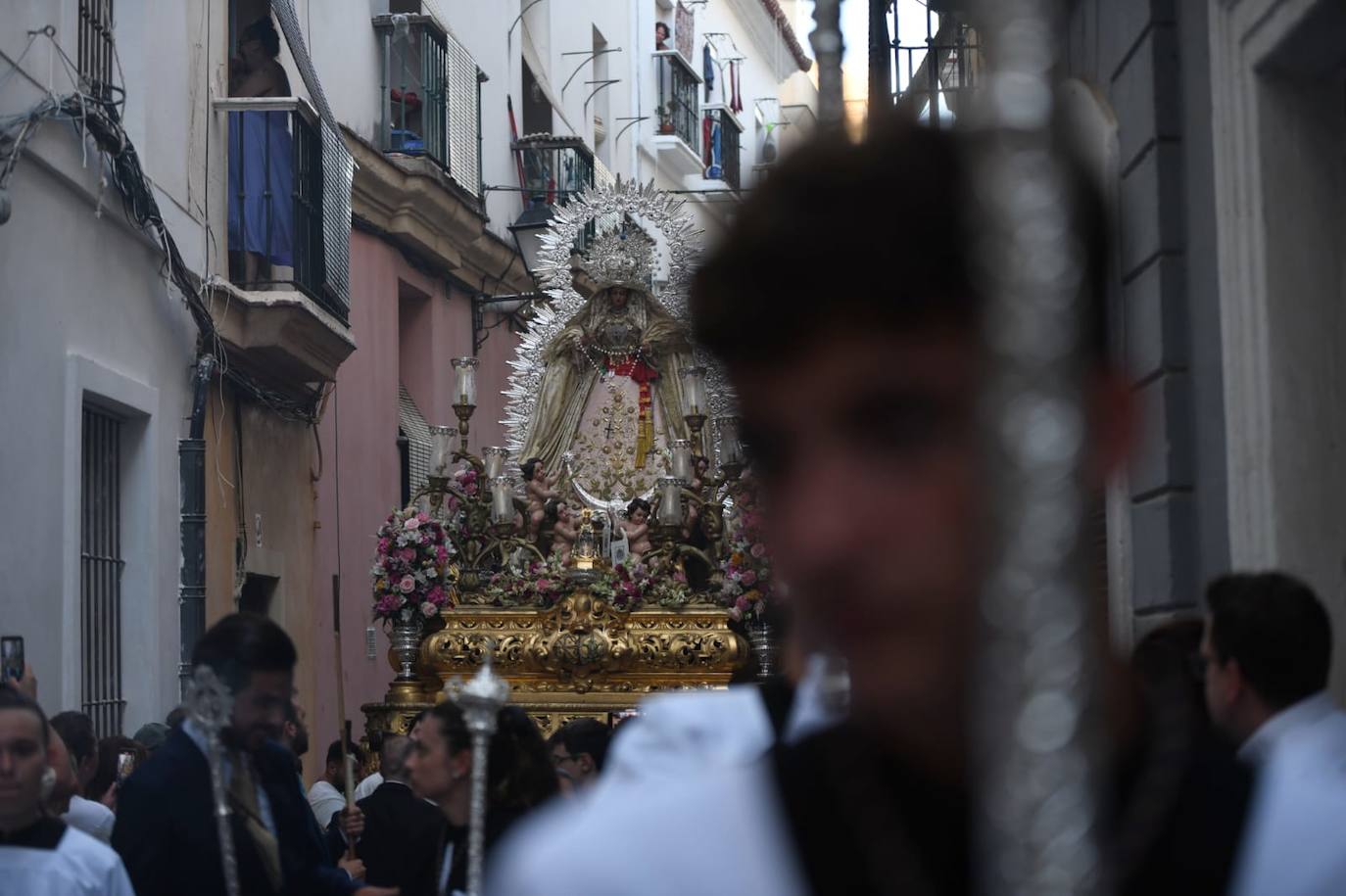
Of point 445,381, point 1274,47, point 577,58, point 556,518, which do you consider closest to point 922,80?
point 556,518

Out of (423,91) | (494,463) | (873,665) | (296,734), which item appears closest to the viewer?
(873,665)

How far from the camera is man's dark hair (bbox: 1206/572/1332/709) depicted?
3.02 meters

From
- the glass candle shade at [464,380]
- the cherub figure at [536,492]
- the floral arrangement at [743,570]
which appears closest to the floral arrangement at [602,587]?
the floral arrangement at [743,570]

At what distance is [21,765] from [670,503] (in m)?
6.23

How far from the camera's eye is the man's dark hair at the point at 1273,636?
3016mm

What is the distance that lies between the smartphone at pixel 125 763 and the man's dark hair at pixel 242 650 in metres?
3.58

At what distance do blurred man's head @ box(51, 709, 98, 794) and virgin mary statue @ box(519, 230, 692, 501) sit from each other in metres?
5.08

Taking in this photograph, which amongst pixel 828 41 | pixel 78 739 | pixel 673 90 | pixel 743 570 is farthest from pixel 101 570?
pixel 673 90

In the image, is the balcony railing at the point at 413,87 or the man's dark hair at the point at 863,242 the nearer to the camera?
the man's dark hair at the point at 863,242

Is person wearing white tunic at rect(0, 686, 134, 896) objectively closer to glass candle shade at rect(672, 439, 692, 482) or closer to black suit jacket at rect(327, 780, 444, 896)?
black suit jacket at rect(327, 780, 444, 896)

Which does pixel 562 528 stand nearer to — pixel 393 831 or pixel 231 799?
pixel 393 831

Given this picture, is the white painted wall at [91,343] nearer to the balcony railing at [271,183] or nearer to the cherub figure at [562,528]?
the balcony railing at [271,183]

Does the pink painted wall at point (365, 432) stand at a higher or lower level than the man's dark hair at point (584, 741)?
higher

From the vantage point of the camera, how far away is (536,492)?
1082cm
